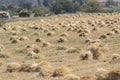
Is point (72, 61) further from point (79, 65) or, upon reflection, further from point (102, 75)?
point (102, 75)

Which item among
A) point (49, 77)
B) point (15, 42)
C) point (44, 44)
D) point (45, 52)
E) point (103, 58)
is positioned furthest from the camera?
point (15, 42)

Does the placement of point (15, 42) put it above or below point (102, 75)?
below

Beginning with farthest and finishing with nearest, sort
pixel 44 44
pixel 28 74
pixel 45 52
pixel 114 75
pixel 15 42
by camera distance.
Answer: pixel 15 42
pixel 44 44
pixel 45 52
pixel 28 74
pixel 114 75

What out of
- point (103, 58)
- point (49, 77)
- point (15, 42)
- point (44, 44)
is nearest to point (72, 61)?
point (103, 58)

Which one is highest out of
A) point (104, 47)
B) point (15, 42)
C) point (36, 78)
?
point (36, 78)

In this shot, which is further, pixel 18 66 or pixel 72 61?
pixel 72 61

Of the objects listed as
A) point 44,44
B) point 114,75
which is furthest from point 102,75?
point 44,44

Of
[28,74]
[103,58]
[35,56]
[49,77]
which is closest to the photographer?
[49,77]

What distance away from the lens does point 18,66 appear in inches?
607

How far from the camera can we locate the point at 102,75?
39.2ft

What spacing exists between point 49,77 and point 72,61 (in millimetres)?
3645

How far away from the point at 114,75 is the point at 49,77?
8.00ft

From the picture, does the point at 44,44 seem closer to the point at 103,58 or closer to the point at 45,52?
the point at 45,52

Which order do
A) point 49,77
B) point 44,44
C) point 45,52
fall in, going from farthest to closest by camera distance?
point 44,44 < point 45,52 < point 49,77
